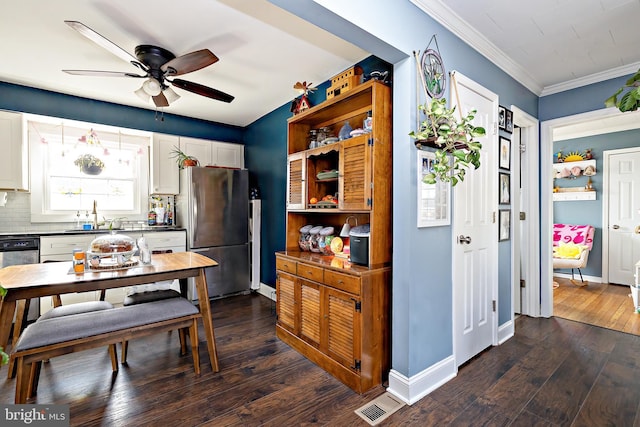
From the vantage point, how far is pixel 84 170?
3.91 metres

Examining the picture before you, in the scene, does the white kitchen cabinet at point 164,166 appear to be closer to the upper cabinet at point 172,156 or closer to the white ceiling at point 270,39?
the upper cabinet at point 172,156

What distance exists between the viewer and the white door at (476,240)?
2.28 meters

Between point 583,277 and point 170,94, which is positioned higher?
point 170,94

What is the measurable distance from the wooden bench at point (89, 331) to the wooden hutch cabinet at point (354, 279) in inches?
33.4

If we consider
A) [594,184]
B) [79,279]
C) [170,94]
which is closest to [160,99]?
[170,94]

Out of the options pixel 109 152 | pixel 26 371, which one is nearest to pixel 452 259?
pixel 26 371

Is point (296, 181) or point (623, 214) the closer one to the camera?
point (296, 181)

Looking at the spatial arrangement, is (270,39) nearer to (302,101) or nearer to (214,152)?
(302,101)

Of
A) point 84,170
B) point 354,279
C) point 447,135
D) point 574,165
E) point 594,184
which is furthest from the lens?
point 574,165

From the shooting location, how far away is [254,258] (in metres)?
4.38

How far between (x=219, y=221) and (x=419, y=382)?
125 inches

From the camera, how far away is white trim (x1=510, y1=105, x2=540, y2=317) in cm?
333

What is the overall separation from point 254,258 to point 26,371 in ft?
9.24

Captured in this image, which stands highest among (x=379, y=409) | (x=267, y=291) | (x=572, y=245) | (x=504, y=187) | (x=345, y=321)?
(x=504, y=187)
